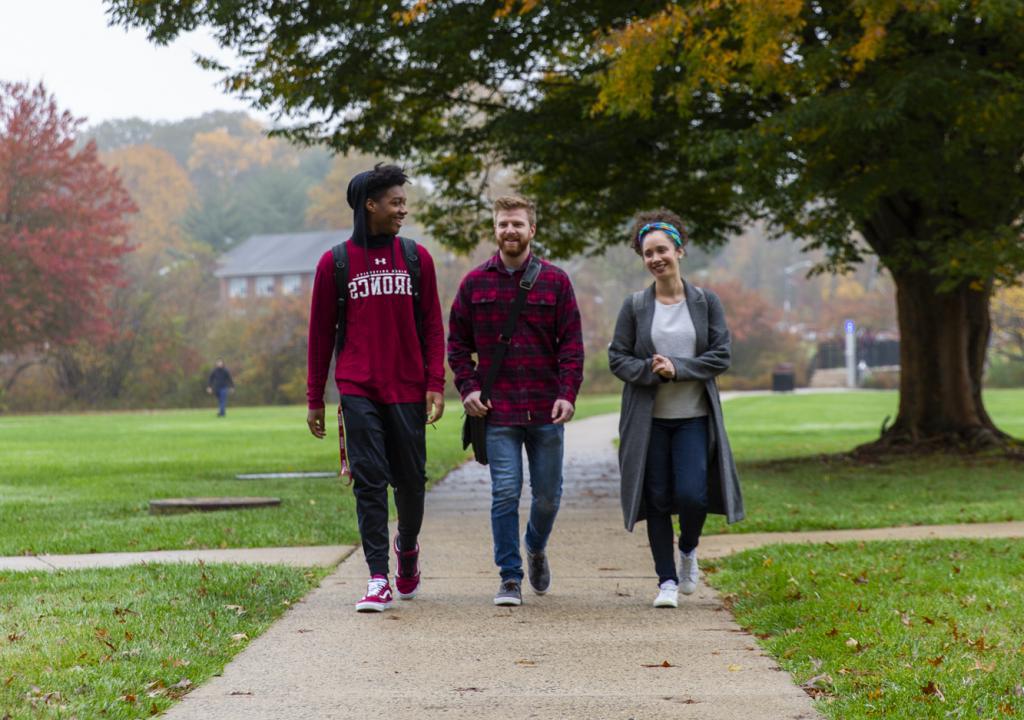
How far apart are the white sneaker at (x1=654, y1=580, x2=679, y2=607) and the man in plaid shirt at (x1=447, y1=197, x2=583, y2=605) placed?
2.19 feet

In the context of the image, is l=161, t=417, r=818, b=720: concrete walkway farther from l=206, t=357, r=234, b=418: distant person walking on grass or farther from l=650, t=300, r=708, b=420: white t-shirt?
l=206, t=357, r=234, b=418: distant person walking on grass

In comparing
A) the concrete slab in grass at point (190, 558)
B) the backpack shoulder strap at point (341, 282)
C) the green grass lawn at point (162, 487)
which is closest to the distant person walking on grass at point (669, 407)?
the backpack shoulder strap at point (341, 282)

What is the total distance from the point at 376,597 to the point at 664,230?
2.27 m

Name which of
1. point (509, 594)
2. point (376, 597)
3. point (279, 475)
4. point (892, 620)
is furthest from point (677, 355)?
point (279, 475)

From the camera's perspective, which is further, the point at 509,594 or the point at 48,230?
the point at 48,230

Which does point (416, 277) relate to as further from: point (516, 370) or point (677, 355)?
point (677, 355)

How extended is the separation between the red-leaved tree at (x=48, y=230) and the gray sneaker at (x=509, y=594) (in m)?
40.5

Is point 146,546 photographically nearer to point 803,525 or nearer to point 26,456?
point 803,525

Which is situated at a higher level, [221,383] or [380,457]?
[221,383]

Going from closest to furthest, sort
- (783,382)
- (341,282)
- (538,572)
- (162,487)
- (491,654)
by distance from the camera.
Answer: (491,654), (341,282), (538,572), (162,487), (783,382)

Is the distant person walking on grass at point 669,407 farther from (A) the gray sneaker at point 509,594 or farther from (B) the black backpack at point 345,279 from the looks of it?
(B) the black backpack at point 345,279

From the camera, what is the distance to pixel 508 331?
6777mm

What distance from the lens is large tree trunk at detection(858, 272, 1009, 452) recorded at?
1830 centimetres

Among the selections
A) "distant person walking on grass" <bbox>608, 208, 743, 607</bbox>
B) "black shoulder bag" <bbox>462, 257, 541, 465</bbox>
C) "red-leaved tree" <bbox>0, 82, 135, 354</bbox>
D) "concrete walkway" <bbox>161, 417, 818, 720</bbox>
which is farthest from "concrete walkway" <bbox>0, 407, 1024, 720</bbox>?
"red-leaved tree" <bbox>0, 82, 135, 354</bbox>
